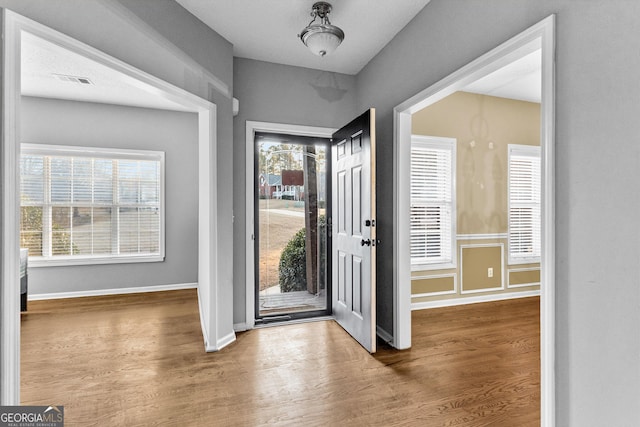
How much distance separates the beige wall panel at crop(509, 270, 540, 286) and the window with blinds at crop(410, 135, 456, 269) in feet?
3.29

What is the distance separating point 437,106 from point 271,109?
6.83 ft

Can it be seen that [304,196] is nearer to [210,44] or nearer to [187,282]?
[210,44]

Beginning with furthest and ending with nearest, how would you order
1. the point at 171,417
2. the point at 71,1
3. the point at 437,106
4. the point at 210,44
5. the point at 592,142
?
1. the point at 437,106
2. the point at 210,44
3. the point at 171,417
4. the point at 71,1
5. the point at 592,142

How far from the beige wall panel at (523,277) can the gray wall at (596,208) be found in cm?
319

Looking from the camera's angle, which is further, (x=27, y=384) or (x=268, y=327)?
(x=268, y=327)

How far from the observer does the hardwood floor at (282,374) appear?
195 cm

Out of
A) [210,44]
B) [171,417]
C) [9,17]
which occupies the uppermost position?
[210,44]

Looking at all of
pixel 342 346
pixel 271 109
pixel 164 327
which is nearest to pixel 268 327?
pixel 342 346

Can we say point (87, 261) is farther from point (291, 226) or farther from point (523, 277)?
point (523, 277)

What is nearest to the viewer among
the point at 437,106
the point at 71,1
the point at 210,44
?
the point at 71,1

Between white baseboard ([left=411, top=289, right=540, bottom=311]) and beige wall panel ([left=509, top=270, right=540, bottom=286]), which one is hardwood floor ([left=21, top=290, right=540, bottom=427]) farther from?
beige wall panel ([left=509, top=270, right=540, bottom=286])

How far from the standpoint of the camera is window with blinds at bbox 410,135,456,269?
13.0ft

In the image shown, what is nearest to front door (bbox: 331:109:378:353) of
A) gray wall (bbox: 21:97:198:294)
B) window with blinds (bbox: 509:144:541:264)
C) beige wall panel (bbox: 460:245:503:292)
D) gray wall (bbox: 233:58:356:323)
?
gray wall (bbox: 233:58:356:323)

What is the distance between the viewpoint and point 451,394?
2.15m
